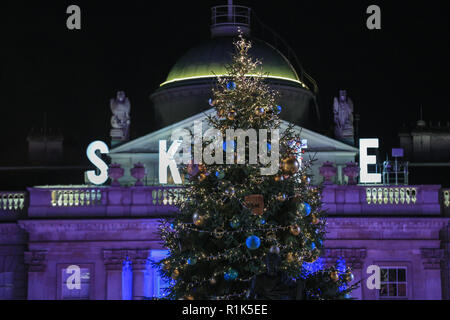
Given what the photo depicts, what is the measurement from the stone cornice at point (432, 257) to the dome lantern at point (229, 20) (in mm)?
22112

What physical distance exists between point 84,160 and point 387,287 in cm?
2555

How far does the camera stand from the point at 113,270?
139 feet

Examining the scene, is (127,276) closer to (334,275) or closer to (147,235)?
(147,235)

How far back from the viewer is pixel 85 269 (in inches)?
1686

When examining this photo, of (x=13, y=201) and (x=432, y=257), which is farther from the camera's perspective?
(x=13, y=201)

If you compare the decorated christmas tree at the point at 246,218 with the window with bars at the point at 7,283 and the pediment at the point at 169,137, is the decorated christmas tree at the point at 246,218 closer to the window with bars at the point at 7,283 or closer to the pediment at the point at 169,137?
the window with bars at the point at 7,283

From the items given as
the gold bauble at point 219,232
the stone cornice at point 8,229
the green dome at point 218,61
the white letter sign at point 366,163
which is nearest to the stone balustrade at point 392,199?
the white letter sign at point 366,163

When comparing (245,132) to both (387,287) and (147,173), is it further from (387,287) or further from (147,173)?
(147,173)

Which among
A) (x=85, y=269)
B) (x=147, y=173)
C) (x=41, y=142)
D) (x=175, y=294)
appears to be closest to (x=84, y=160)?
(x=41, y=142)

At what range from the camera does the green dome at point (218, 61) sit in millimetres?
57844

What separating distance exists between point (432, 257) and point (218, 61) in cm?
1989

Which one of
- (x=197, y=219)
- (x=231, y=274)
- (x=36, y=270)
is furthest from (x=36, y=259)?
(x=231, y=274)

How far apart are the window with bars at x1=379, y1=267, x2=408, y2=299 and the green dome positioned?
1765cm
